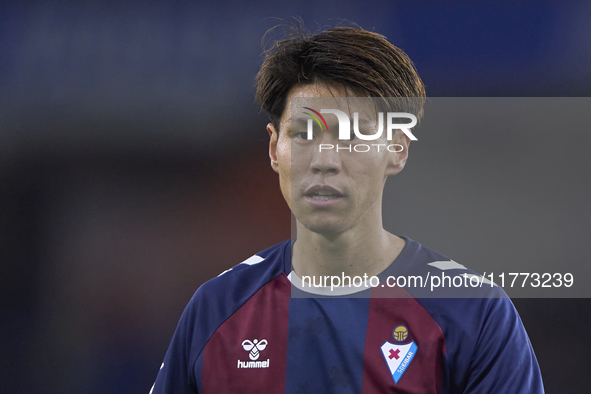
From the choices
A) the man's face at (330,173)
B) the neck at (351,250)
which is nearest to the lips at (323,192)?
the man's face at (330,173)

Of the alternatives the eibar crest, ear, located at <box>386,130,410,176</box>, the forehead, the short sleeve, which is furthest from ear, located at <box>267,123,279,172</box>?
the short sleeve

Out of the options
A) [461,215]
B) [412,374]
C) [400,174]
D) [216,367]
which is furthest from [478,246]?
[216,367]

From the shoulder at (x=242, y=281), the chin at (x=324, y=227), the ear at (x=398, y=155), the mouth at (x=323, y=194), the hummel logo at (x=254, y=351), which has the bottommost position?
the hummel logo at (x=254, y=351)

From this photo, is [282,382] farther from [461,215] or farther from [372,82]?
[372,82]

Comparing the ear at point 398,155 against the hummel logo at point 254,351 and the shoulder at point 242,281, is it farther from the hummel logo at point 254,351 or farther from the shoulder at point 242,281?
the hummel logo at point 254,351

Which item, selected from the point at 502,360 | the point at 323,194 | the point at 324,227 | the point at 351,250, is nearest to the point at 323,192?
the point at 323,194

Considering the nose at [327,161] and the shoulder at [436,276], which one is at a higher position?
the nose at [327,161]

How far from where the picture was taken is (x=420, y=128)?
2164 millimetres

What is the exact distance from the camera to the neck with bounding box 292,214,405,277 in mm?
1883

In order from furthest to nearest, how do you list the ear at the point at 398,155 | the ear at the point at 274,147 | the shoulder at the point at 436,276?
the ear at the point at 274,147 < the ear at the point at 398,155 < the shoulder at the point at 436,276

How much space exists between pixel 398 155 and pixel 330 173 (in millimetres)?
295

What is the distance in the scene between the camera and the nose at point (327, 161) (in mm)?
1820

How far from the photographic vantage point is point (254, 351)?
73.9 inches

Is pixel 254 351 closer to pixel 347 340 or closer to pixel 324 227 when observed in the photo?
pixel 347 340
